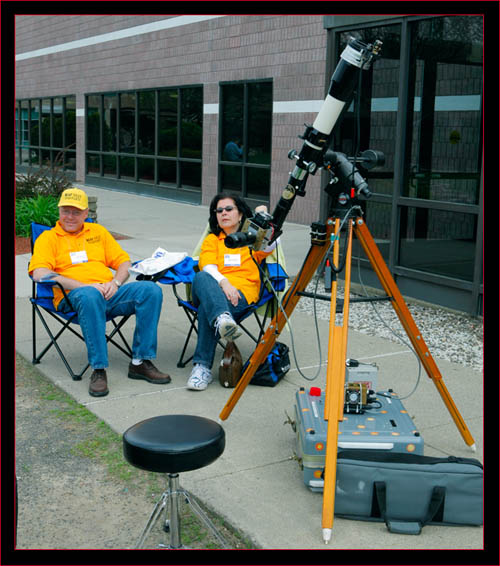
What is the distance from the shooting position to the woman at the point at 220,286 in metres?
4.51

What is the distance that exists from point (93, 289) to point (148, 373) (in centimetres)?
68

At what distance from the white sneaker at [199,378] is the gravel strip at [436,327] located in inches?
51.0

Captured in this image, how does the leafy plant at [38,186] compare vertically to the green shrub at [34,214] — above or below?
above

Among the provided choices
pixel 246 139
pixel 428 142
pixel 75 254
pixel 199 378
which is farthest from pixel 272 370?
pixel 246 139

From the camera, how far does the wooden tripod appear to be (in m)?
2.89

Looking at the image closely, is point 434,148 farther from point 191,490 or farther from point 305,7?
point 191,490

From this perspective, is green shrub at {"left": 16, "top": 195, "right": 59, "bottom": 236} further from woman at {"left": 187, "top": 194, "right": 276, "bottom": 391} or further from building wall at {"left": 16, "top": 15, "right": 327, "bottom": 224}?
woman at {"left": 187, "top": 194, "right": 276, "bottom": 391}

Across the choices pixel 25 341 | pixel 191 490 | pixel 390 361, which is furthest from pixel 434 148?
pixel 191 490

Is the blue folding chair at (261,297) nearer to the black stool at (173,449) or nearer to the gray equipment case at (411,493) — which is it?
the gray equipment case at (411,493)

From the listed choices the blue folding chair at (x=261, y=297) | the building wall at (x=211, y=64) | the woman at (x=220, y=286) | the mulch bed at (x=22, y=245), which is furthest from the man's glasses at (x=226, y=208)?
the building wall at (x=211, y=64)

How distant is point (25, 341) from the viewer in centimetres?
564

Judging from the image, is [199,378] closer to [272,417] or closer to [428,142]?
[272,417]

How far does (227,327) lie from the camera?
4.39 meters

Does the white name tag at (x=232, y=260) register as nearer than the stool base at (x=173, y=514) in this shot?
No
